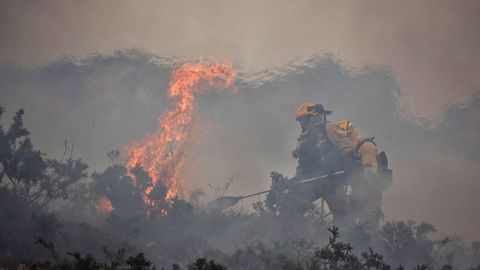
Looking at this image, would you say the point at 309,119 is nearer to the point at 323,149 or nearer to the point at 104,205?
the point at 323,149

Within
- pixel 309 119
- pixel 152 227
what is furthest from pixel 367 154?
pixel 152 227

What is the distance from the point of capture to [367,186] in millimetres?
21016

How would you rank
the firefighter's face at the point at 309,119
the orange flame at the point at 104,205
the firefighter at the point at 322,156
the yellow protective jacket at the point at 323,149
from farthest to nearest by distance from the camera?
1. the firefighter's face at the point at 309,119
2. the orange flame at the point at 104,205
3. the yellow protective jacket at the point at 323,149
4. the firefighter at the point at 322,156

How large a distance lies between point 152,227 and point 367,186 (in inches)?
422

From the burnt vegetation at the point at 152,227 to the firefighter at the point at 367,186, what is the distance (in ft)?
3.22

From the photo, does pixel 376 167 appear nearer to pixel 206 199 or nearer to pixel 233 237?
pixel 233 237

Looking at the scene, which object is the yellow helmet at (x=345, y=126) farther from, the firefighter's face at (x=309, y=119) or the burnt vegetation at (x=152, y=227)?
the burnt vegetation at (x=152, y=227)

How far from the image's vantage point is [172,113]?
28.5 metres

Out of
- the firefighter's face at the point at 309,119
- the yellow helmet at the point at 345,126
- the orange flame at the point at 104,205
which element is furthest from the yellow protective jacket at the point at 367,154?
the orange flame at the point at 104,205

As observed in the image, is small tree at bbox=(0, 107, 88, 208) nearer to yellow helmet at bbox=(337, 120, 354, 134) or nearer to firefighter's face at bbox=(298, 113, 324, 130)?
firefighter's face at bbox=(298, 113, 324, 130)

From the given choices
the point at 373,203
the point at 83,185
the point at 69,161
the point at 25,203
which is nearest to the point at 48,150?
the point at 83,185

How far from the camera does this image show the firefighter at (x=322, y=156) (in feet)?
71.8

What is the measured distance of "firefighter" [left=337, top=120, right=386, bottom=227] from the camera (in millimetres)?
20969

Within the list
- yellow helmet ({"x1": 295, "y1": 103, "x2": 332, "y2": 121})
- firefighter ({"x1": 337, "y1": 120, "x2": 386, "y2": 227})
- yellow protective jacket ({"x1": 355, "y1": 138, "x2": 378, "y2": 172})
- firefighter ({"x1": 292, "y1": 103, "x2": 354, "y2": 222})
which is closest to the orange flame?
firefighter ({"x1": 292, "y1": 103, "x2": 354, "y2": 222})
